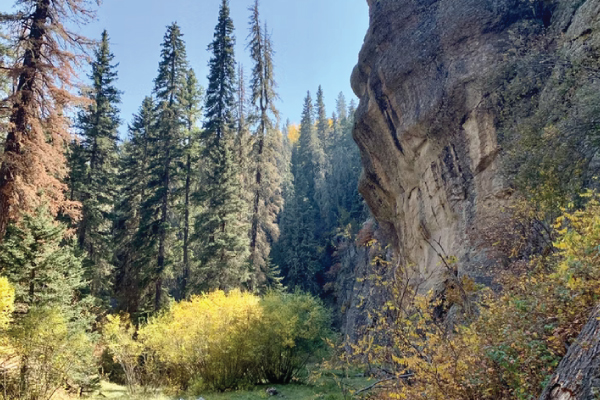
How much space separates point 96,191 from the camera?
20234 millimetres

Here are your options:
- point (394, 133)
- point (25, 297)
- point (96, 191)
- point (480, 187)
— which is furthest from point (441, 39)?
point (96, 191)

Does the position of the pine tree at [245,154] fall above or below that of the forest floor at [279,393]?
above

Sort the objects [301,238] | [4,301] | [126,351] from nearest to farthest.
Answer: [4,301] → [126,351] → [301,238]

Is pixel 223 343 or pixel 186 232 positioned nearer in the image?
pixel 223 343

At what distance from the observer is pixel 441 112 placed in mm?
11336

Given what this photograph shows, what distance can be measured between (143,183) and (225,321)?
13669 mm

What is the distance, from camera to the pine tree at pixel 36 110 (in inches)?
335

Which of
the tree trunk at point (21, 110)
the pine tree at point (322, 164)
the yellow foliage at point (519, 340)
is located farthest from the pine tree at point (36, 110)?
the pine tree at point (322, 164)

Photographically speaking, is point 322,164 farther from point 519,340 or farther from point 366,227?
point 519,340

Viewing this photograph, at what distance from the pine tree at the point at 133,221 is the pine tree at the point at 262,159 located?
19.3 ft

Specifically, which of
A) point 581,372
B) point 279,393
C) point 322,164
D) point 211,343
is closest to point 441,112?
point 581,372

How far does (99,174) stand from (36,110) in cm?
1266

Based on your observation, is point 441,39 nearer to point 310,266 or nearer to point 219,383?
point 219,383

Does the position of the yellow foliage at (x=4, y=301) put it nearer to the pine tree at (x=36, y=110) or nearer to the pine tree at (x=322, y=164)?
the pine tree at (x=36, y=110)
